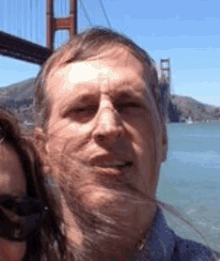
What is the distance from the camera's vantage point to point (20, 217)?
44 centimetres

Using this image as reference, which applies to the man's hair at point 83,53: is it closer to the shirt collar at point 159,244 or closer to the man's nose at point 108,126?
the man's nose at point 108,126

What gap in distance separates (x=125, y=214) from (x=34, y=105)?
321mm

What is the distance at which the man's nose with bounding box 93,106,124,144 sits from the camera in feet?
1.89

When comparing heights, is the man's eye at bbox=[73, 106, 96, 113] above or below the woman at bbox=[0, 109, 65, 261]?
above

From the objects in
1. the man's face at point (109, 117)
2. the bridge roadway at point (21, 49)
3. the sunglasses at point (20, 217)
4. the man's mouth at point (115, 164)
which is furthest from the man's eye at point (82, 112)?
the bridge roadway at point (21, 49)

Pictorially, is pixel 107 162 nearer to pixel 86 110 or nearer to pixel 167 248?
pixel 86 110

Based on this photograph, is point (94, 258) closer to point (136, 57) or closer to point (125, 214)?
point (125, 214)

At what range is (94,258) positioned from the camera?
0.51 metres

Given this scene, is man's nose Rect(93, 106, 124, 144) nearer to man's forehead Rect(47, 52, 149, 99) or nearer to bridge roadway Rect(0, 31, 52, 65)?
man's forehead Rect(47, 52, 149, 99)

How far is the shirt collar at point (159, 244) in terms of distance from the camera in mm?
609

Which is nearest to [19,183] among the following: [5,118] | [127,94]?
[5,118]

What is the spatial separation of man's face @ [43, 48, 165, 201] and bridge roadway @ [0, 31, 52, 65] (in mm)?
4985

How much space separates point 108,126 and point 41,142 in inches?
4.6

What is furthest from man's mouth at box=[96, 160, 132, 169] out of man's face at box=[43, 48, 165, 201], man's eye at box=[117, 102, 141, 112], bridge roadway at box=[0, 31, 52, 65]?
bridge roadway at box=[0, 31, 52, 65]
